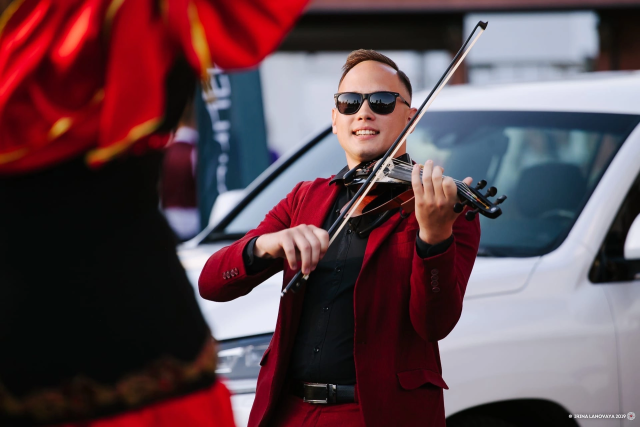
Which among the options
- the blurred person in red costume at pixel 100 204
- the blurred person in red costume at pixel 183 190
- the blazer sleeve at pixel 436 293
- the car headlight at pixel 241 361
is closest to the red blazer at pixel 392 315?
the blazer sleeve at pixel 436 293

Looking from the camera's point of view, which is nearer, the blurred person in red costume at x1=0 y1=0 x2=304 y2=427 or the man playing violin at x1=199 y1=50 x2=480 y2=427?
the blurred person in red costume at x1=0 y1=0 x2=304 y2=427

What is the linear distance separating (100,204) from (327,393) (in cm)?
109

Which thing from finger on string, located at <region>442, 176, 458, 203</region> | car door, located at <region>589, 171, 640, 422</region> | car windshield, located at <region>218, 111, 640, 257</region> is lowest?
car door, located at <region>589, 171, 640, 422</region>

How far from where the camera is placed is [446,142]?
405 cm

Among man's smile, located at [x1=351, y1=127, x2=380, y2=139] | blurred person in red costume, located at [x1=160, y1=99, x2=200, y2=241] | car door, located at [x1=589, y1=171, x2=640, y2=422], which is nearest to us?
man's smile, located at [x1=351, y1=127, x2=380, y2=139]

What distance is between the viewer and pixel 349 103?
2.43 m

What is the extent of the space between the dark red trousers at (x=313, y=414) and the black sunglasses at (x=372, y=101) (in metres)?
0.79

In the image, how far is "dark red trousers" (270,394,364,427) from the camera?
7.13ft

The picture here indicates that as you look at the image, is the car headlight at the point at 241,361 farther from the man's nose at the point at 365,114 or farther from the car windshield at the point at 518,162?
the car windshield at the point at 518,162

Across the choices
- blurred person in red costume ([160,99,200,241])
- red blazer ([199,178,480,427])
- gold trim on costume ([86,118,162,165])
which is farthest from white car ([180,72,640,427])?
blurred person in red costume ([160,99,200,241])

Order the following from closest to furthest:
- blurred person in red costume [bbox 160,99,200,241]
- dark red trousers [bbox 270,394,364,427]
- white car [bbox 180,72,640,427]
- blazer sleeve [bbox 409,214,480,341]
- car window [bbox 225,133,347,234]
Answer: blazer sleeve [bbox 409,214,480,341] → dark red trousers [bbox 270,394,364,427] → white car [bbox 180,72,640,427] → car window [bbox 225,133,347,234] → blurred person in red costume [bbox 160,99,200,241]

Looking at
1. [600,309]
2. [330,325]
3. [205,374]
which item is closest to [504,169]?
[600,309]

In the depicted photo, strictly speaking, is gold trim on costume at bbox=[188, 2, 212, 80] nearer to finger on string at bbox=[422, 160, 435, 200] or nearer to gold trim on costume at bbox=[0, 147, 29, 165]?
gold trim on costume at bbox=[0, 147, 29, 165]

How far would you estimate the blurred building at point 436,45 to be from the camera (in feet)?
45.6
